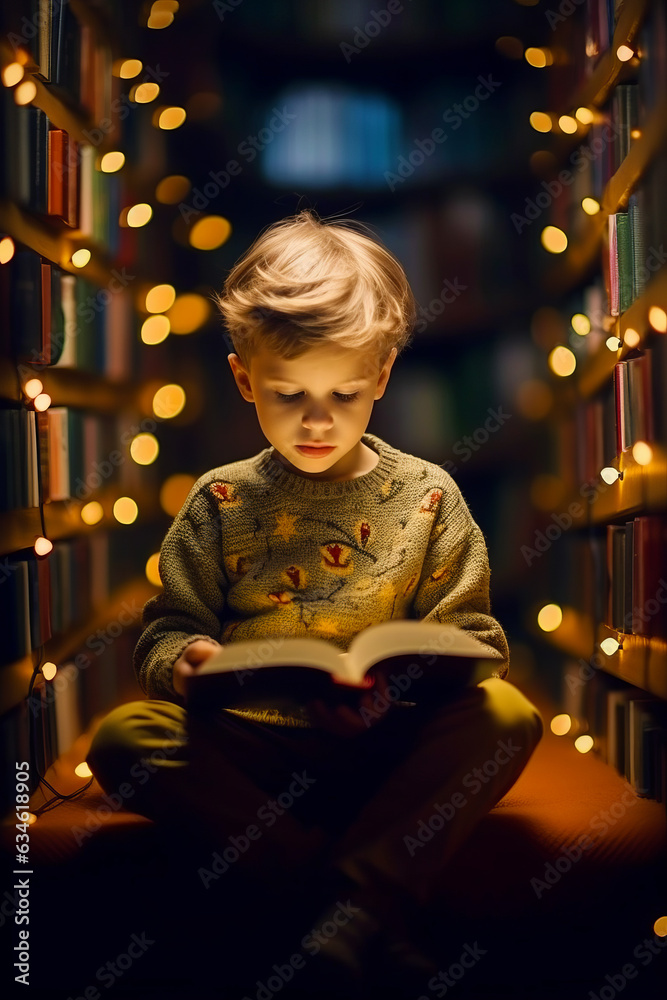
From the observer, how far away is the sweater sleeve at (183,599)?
988mm

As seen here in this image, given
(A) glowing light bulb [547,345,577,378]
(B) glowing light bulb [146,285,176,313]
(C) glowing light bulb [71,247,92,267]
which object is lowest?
(A) glowing light bulb [547,345,577,378]

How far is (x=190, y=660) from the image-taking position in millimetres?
958

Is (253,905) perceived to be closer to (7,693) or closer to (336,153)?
(7,693)

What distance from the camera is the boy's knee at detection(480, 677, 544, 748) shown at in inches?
36.3

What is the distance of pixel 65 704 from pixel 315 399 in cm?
49

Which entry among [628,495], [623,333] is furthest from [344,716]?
[623,333]

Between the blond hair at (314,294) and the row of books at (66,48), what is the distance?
29cm

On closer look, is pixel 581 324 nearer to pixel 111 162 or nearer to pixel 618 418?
pixel 618 418

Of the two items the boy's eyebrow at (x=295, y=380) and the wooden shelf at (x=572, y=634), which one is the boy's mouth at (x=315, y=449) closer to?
the boy's eyebrow at (x=295, y=380)

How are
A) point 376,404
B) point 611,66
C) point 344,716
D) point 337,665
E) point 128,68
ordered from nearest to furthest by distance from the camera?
point 337,665
point 344,716
point 611,66
point 128,68
point 376,404

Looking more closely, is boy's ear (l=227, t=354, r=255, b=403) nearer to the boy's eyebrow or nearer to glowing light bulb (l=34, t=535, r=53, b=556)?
the boy's eyebrow

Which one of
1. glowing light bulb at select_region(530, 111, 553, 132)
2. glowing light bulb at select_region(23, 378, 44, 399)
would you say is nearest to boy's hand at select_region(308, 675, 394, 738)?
glowing light bulb at select_region(23, 378, 44, 399)

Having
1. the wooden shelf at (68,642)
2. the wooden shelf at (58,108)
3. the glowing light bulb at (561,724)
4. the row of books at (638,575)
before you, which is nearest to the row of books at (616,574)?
the row of books at (638,575)

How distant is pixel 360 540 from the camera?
42.4 inches
